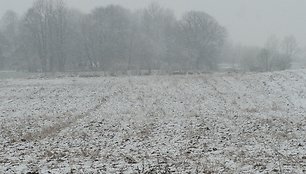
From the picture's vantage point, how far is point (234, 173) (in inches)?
421

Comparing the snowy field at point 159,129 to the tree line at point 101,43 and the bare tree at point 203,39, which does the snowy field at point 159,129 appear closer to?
the tree line at point 101,43

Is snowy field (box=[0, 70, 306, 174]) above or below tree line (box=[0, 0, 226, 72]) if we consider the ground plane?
below

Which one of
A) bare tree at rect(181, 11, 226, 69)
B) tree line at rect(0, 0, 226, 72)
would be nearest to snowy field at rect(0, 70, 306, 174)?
tree line at rect(0, 0, 226, 72)

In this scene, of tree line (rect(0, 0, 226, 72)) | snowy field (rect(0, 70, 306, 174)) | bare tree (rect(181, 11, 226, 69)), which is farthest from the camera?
bare tree (rect(181, 11, 226, 69))

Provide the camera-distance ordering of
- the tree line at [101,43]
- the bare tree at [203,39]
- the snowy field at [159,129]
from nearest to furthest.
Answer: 1. the snowy field at [159,129]
2. the tree line at [101,43]
3. the bare tree at [203,39]

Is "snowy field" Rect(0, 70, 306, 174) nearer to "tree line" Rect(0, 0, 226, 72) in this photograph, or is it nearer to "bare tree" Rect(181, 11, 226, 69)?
"tree line" Rect(0, 0, 226, 72)

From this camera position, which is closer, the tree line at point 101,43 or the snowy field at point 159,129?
the snowy field at point 159,129

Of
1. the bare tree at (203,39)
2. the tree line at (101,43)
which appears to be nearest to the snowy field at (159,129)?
the tree line at (101,43)

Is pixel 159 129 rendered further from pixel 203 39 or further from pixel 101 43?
pixel 203 39

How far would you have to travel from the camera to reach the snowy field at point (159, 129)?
12.1 m

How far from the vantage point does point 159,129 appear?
19.6 m

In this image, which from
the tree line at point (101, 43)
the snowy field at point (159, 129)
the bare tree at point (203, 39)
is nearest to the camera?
the snowy field at point (159, 129)

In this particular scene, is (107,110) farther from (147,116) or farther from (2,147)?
(2,147)

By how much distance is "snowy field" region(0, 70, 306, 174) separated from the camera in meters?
12.1
